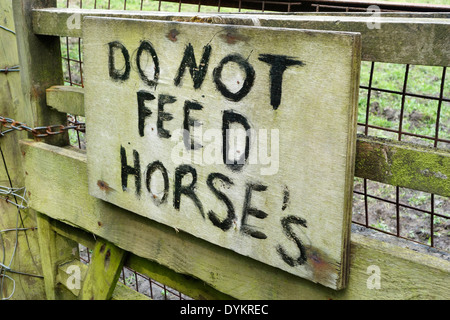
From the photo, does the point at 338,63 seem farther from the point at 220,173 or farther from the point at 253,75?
the point at 220,173

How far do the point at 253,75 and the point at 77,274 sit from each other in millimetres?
1524

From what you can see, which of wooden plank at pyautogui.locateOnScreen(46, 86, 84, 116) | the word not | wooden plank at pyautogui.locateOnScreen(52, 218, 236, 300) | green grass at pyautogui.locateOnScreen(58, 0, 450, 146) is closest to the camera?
the word not

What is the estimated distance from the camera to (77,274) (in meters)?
2.25

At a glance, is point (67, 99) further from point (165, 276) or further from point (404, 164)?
point (404, 164)

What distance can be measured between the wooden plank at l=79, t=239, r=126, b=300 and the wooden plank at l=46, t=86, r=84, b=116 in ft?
1.85

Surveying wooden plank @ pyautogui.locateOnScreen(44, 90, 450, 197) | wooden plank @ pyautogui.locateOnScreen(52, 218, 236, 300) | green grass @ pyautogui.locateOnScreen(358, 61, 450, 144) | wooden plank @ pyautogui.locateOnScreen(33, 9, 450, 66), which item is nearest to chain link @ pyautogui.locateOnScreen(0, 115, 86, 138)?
wooden plank @ pyautogui.locateOnScreen(52, 218, 236, 300)

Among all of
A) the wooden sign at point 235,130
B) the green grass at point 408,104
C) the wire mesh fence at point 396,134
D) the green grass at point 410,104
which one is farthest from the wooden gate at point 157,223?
the green grass at point 410,104

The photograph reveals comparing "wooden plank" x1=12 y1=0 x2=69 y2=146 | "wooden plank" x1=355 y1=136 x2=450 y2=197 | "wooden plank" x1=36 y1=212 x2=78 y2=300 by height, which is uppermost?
"wooden plank" x1=12 y1=0 x2=69 y2=146

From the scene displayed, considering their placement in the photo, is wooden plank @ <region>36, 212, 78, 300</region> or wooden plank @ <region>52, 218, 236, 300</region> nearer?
wooden plank @ <region>52, 218, 236, 300</region>

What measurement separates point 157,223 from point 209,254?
0.79 feet

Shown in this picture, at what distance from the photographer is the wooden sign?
1.09 meters

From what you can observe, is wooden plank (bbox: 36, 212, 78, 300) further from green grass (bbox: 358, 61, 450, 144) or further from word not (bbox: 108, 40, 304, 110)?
green grass (bbox: 358, 61, 450, 144)

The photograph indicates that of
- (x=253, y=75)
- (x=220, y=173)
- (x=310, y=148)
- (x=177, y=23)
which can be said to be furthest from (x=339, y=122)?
(x=177, y=23)

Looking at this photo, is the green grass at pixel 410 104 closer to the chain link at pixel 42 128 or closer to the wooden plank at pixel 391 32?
the chain link at pixel 42 128
